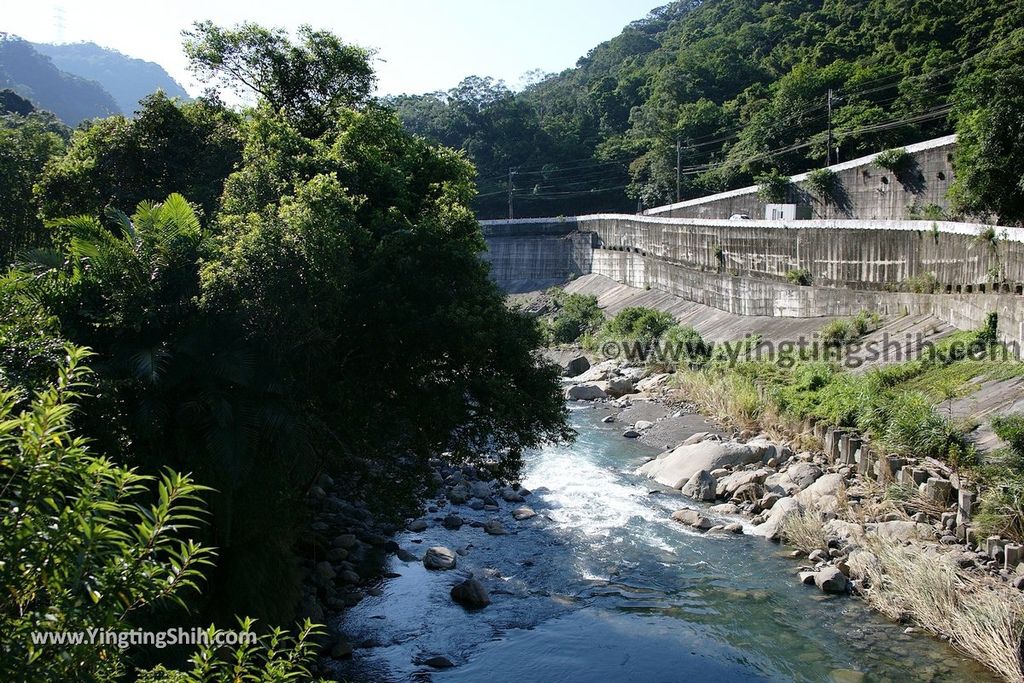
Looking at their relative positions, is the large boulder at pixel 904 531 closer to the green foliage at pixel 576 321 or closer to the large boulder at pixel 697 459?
the large boulder at pixel 697 459

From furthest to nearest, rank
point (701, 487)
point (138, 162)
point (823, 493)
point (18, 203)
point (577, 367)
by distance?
1. point (577, 367)
2. point (18, 203)
3. point (138, 162)
4. point (701, 487)
5. point (823, 493)

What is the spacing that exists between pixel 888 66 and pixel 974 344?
42.7 meters

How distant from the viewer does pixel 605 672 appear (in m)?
13.5

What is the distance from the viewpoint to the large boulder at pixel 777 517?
18.3 meters

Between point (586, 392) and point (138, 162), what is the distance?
1849 cm

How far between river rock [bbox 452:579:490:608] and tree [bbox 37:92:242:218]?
11842 millimetres

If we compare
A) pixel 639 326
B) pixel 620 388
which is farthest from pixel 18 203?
pixel 639 326

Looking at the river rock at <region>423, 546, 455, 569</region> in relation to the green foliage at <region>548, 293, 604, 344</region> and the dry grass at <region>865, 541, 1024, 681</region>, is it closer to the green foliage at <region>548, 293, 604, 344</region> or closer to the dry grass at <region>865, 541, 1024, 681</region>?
the dry grass at <region>865, 541, 1024, 681</region>

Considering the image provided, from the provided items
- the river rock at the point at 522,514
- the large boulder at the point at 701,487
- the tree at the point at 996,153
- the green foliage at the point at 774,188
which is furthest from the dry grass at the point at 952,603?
the green foliage at the point at 774,188

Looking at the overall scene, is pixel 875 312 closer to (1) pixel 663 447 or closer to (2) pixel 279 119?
(1) pixel 663 447

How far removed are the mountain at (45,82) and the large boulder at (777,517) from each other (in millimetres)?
158062

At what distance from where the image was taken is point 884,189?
136 feet

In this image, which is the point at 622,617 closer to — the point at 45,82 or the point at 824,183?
the point at 824,183

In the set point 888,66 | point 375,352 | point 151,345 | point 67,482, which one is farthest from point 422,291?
point 888,66
